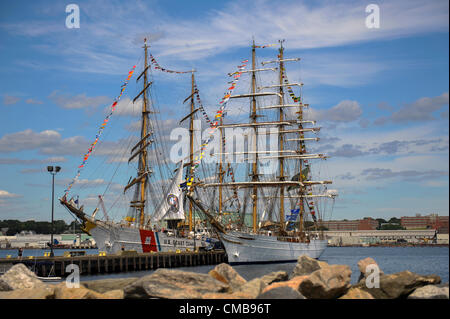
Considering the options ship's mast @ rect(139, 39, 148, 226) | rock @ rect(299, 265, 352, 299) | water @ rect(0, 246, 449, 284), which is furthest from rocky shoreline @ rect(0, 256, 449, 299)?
ship's mast @ rect(139, 39, 148, 226)

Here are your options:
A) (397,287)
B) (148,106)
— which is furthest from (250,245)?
(397,287)

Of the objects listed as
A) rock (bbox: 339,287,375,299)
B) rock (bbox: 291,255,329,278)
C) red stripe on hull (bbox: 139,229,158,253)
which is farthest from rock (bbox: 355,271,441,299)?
red stripe on hull (bbox: 139,229,158,253)

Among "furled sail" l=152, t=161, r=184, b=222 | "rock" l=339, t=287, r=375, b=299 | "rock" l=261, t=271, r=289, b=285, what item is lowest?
"rock" l=261, t=271, r=289, b=285

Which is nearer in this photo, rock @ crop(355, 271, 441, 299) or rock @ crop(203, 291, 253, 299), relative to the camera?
rock @ crop(203, 291, 253, 299)

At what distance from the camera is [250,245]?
66.0 metres

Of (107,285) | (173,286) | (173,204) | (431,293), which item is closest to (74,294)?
(173,286)

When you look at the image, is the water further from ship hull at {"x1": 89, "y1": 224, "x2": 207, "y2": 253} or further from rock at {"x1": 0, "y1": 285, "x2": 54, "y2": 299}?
rock at {"x1": 0, "y1": 285, "x2": 54, "y2": 299}

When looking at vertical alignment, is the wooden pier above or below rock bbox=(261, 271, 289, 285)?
below

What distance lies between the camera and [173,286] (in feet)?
62.6

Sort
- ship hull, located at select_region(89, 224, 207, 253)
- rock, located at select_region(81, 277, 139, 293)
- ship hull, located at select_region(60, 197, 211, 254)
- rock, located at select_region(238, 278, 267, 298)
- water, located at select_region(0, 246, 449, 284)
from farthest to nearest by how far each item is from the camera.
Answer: ship hull, located at select_region(89, 224, 207, 253) < ship hull, located at select_region(60, 197, 211, 254) < water, located at select_region(0, 246, 449, 284) < rock, located at select_region(81, 277, 139, 293) < rock, located at select_region(238, 278, 267, 298)

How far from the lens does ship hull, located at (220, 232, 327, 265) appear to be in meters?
65.2

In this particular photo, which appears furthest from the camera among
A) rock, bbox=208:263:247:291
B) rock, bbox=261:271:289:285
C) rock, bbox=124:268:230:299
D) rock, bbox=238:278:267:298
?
rock, bbox=261:271:289:285

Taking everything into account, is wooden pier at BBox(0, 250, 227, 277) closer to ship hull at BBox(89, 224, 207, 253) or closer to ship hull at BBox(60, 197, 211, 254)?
ship hull at BBox(89, 224, 207, 253)
